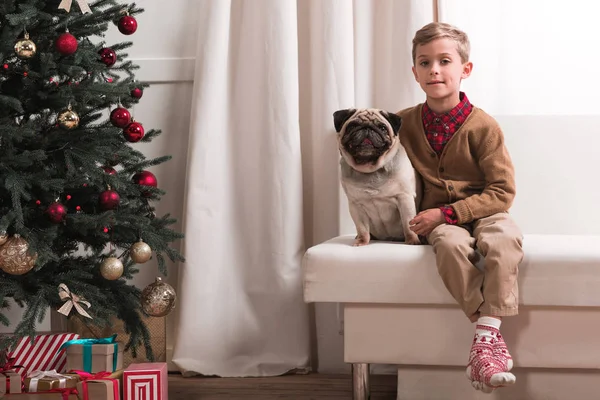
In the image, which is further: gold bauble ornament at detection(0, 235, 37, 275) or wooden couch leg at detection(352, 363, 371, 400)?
wooden couch leg at detection(352, 363, 371, 400)

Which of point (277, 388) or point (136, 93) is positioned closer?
point (136, 93)

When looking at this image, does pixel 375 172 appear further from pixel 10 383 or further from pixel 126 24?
pixel 10 383

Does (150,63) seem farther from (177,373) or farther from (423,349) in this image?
(423,349)

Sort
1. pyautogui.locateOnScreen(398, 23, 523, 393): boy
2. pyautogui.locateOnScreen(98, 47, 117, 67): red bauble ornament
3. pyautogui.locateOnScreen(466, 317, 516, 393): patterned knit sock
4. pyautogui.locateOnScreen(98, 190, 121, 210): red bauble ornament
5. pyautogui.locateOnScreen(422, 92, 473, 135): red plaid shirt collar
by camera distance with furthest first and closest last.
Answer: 1. pyautogui.locateOnScreen(422, 92, 473, 135): red plaid shirt collar
2. pyautogui.locateOnScreen(98, 47, 117, 67): red bauble ornament
3. pyautogui.locateOnScreen(98, 190, 121, 210): red bauble ornament
4. pyautogui.locateOnScreen(398, 23, 523, 393): boy
5. pyautogui.locateOnScreen(466, 317, 516, 393): patterned knit sock

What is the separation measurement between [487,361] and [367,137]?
645mm

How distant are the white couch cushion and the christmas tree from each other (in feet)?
1.52

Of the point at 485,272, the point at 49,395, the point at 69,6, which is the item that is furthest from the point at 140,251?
the point at 485,272

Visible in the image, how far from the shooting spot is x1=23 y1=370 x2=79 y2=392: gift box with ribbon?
5.65 feet

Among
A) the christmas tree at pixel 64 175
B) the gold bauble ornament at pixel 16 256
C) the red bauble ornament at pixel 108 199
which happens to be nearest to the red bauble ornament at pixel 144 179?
the christmas tree at pixel 64 175

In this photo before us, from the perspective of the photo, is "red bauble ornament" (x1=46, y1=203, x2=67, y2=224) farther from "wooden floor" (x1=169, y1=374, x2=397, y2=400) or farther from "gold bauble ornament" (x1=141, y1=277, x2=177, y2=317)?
"wooden floor" (x1=169, y1=374, x2=397, y2=400)

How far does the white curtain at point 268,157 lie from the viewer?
231 centimetres

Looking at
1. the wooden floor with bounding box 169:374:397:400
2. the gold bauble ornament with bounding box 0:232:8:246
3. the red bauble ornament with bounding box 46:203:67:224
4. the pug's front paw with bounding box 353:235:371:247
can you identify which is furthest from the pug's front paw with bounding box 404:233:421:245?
the gold bauble ornament with bounding box 0:232:8:246

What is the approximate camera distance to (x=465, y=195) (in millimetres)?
1971

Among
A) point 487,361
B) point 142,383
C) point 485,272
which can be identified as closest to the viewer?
point 487,361
